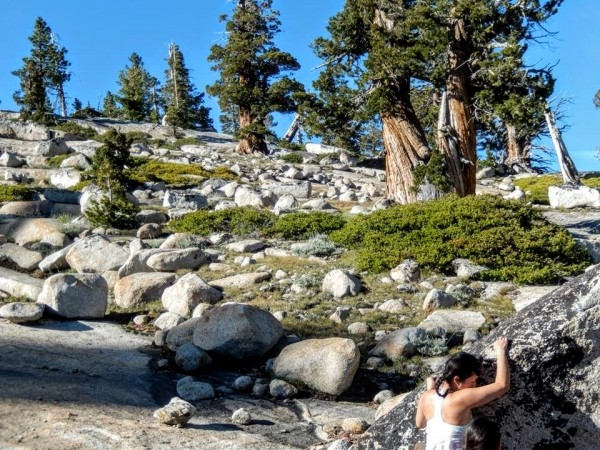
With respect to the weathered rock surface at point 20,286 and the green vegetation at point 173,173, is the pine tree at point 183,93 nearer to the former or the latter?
the green vegetation at point 173,173

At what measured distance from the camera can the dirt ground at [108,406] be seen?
5.27m

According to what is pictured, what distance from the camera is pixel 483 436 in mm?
3727

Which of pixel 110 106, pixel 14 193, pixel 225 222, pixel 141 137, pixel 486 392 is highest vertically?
pixel 110 106

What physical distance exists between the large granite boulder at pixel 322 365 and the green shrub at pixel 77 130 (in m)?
33.4

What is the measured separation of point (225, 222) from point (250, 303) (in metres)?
5.56

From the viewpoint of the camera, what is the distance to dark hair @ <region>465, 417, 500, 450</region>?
12.2 feet

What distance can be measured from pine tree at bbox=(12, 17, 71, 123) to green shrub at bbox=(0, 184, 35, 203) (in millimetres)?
20502

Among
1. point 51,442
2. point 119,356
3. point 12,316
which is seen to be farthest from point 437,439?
point 12,316

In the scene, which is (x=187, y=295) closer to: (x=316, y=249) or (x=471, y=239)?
(x=316, y=249)

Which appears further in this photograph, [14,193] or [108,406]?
[14,193]

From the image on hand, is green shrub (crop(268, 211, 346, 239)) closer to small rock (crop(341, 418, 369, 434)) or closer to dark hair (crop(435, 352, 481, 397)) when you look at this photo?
small rock (crop(341, 418, 369, 434))

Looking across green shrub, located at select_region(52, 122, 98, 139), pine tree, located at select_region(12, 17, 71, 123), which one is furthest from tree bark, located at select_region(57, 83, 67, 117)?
green shrub, located at select_region(52, 122, 98, 139)

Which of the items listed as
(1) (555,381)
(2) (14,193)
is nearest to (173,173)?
(2) (14,193)

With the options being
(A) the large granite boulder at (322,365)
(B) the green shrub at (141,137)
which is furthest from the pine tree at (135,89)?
(A) the large granite boulder at (322,365)
